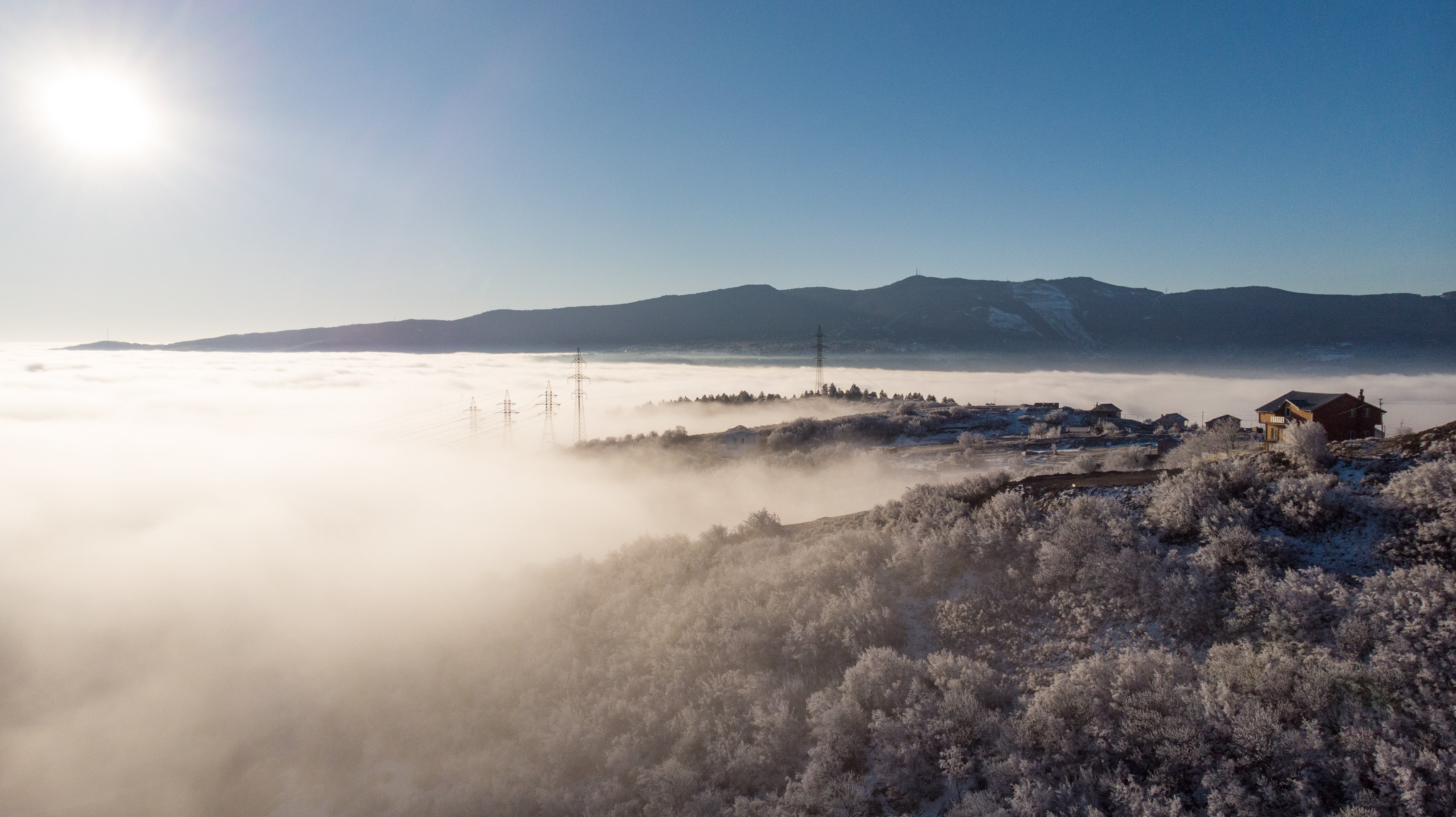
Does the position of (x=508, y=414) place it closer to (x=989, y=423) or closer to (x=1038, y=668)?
(x=989, y=423)

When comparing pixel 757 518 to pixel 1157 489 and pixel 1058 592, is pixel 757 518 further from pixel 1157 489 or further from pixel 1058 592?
pixel 1157 489

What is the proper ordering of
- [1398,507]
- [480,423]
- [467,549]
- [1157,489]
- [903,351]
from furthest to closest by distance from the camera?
[903,351], [480,423], [467,549], [1157,489], [1398,507]

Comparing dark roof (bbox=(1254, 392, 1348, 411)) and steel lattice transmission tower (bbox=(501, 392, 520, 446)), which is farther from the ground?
dark roof (bbox=(1254, 392, 1348, 411))

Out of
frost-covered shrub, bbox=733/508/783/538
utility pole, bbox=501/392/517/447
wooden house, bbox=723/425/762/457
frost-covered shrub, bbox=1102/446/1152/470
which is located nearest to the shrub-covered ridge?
frost-covered shrub, bbox=733/508/783/538

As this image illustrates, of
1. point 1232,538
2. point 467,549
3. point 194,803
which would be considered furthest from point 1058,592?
point 467,549

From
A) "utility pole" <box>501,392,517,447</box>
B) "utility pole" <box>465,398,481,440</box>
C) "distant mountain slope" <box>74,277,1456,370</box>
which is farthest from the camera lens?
"distant mountain slope" <box>74,277,1456,370</box>

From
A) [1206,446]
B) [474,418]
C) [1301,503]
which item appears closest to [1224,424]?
[1206,446]

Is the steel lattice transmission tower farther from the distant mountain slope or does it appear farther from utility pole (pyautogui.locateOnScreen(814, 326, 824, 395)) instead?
the distant mountain slope
